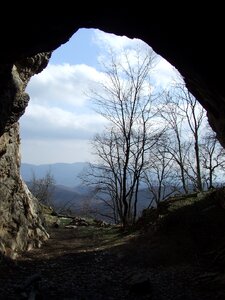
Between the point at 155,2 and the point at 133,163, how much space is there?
56.7 feet

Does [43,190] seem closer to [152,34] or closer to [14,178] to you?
[14,178]

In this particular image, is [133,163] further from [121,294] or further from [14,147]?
[121,294]

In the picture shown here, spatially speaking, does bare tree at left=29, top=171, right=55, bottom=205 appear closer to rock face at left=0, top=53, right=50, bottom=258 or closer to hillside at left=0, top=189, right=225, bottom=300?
rock face at left=0, top=53, right=50, bottom=258

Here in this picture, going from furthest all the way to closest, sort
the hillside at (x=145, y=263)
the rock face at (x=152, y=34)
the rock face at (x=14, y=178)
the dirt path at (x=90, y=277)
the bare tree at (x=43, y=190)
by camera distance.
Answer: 1. the bare tree at (x=43, y=190)
2. the rock face at (x=14, y=178)
3. the hillside at (x=145, y=263)
4. the dirt path at (x=90, y=277)
5. the rock face at (x=152, y=34)

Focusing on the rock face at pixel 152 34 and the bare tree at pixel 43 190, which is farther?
the bare tree at pixel 43 190

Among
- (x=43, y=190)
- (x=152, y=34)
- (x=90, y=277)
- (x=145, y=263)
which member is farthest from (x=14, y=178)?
(x=43, y=190)

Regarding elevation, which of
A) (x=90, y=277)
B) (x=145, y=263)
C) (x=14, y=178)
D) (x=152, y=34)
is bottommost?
(x=90, y=277)

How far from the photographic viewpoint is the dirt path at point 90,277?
8562 mm

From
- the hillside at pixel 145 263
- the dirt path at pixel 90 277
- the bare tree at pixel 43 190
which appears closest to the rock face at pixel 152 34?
the dirt path at pixel 90 277

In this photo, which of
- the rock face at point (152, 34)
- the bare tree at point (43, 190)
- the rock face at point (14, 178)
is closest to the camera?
the rock face at point (152, 34)

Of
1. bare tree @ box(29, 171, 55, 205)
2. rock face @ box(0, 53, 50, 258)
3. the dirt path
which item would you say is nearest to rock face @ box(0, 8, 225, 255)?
rock face @ box(0, 53, 50, 258)

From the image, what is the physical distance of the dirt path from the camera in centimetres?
856

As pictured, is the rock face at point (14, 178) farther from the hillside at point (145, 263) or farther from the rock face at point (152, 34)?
the hillside at point (145, 263)

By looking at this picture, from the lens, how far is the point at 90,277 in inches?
409
